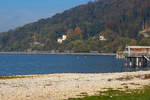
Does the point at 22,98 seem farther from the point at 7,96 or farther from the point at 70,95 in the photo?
the point at 70,95

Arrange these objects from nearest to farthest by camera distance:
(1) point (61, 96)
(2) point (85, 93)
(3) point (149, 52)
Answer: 1. (1) point (61, 96)
2. (2) point (85, 93)
3. (3) point (149, 52)

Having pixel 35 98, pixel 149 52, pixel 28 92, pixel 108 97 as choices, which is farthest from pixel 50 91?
pixel 149 52

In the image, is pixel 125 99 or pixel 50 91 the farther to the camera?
pixel 50 91

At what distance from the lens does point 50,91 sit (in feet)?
105

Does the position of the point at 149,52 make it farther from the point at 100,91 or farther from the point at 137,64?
the point at 100,91

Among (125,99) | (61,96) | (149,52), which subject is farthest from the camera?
(149,52)

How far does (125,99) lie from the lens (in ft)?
86.9

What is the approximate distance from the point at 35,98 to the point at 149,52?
223 feet

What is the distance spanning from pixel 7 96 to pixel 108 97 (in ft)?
26.6

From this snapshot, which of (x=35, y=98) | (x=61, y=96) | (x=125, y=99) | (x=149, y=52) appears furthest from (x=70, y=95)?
(x=149, y=52)

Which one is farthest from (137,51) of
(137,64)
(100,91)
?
(100,91)

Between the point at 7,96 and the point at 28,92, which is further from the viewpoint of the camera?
the point at 28,92

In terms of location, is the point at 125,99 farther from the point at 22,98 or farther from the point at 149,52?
the point at 149,52

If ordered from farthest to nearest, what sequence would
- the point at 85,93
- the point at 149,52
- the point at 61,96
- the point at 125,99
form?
1. the point at 149,52
2. the point at 85,93
3. the point at 61,96
4. the point at 125,99
